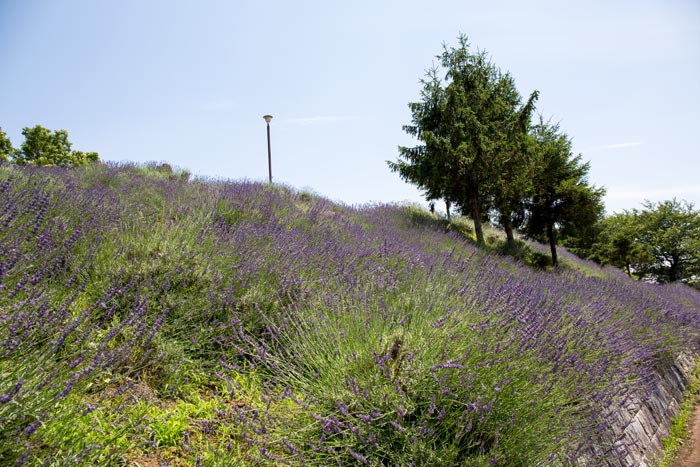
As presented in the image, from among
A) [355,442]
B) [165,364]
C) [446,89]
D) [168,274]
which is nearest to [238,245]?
[168,274]

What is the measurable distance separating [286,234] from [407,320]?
2177 millimetres

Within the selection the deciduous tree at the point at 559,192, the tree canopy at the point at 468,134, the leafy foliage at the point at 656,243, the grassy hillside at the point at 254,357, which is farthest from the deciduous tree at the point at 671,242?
the grassy hillside at the point at 254,357

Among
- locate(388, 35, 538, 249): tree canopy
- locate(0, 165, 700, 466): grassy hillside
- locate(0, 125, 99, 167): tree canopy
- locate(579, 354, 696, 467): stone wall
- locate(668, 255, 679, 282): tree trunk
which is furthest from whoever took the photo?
locate(668, 255, 679, 282): tree trunk

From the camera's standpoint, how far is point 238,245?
12.4 feet

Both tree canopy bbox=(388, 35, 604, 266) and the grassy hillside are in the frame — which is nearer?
the grassy hillside

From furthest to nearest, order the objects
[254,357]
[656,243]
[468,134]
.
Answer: [656,243], [468,134], [254,357]

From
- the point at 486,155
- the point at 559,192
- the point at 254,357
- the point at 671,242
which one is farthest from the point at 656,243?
the point at 254,357

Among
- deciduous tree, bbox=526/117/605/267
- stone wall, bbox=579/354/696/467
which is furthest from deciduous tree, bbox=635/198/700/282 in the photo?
stone wall, bbox=579/354/696/467

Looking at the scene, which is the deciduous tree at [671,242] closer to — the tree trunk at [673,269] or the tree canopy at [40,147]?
the tree trunk at [673,269]

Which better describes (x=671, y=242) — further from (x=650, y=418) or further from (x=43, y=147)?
(x=43, y=147)

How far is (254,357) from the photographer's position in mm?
2795

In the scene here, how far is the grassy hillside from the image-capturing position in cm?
178

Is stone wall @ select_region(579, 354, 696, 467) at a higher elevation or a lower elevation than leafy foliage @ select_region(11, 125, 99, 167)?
lower

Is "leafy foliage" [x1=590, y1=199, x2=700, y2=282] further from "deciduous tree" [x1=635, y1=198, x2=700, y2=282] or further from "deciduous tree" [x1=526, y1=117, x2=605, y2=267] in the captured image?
"deciduous tree" [x1=526, y1=117, x2=605, y2=267]
